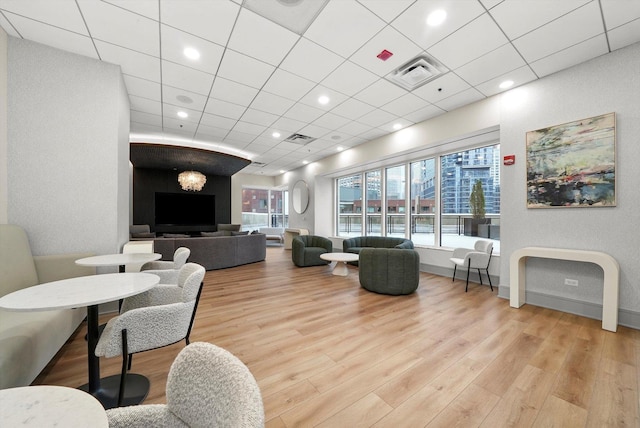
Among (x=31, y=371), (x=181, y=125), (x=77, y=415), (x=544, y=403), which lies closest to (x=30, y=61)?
(x=181, y=125)

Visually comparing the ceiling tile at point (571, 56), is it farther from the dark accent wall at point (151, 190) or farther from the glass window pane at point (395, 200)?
the dark accent wall at point (151, 190)

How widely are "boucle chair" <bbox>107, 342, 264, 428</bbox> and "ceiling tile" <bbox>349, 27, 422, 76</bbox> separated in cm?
309

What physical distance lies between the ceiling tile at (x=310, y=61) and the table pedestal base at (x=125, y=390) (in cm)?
342

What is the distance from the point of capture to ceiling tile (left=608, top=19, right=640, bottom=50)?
2.46m

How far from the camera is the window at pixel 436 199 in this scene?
469 cm

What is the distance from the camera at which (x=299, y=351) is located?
7.38 ft

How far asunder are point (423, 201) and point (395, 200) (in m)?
0.83

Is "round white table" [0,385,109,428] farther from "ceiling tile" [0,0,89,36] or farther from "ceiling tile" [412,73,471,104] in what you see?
"ceiling tile" [412,73,471,104]

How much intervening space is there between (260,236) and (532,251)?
5658 millimetres

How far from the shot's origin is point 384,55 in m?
2.93

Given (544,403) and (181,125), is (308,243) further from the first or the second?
(544,403)

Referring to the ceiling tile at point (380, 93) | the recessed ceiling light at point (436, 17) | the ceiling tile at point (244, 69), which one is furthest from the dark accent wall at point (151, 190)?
the recessed ceiling light at point (436, 17)

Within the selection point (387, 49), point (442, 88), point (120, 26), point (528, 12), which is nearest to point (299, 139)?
point (442, 88)

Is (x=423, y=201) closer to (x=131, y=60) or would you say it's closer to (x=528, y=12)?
(x=528, y=12)
